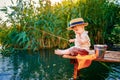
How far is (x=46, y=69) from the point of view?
701 centimetres

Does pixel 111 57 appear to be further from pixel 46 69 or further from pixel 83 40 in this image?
pixel 46 69

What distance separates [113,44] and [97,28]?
798 millimetres

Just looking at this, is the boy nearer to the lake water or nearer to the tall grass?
the lake water

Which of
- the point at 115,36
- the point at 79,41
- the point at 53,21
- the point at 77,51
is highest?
the point at 53,21

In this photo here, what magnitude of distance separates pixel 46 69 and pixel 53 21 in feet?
8.62

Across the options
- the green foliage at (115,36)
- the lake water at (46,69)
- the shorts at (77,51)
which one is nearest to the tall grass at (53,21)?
the green foliage at (115,36)

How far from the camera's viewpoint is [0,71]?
6.74 m

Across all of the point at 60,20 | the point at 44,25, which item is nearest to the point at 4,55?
the point at 44,25

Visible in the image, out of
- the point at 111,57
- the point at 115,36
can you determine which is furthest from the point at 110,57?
the point at 115,36

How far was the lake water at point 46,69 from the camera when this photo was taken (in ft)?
20.5

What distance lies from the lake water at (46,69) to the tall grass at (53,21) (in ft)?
2.75

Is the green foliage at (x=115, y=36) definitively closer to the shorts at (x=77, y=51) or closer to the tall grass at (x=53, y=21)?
the tall grass at (x=53, y=21)

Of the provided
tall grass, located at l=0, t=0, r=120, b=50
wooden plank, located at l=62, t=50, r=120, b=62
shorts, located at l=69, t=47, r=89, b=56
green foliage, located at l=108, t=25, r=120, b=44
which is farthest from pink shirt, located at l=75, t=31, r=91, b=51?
green foliage, located at l=108, t=25, r=120, b=44

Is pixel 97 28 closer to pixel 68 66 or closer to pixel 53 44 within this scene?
pixel 53 44
